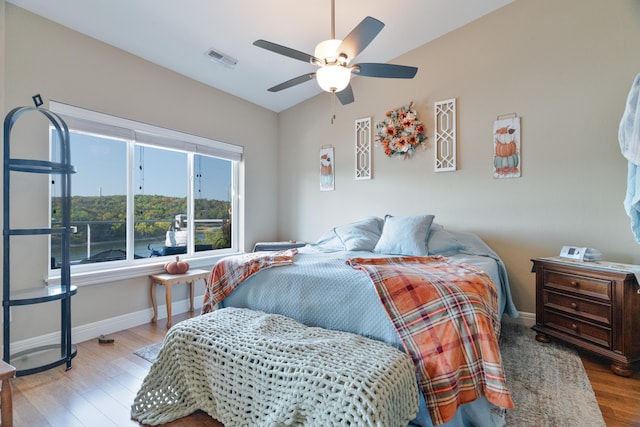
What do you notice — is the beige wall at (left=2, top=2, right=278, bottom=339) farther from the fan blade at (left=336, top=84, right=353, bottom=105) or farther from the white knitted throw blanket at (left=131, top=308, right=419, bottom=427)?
the fan blade at (left=336, top=84, right=353, bottom=105)

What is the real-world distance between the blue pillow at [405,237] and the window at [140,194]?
2213mm

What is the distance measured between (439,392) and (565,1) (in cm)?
352

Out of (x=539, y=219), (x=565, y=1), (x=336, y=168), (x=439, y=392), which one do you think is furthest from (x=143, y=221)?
(x=565, y=1)

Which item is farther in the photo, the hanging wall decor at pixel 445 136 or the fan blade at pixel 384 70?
the hanging wall decor at pixel 445 136

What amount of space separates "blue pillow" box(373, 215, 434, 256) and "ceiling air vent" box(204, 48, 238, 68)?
243 cm

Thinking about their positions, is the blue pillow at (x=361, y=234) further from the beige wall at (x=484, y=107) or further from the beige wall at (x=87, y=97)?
the beige wall at (x=87, y=97)

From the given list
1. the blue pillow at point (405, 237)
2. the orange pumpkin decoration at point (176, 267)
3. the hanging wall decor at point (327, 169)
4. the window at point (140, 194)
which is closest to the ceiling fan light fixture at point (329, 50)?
the blue pillow at point (405, 237)

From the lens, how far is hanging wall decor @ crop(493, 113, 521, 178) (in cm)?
311

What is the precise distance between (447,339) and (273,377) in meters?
0.84

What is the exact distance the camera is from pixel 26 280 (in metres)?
2.48

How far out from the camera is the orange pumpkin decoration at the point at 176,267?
3.28m

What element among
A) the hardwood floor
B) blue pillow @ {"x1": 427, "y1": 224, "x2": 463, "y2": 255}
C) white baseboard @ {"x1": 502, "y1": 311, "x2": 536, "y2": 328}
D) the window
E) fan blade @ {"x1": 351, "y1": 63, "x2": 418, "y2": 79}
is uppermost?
fan blade @ {"x1": 351, "y1": 63, "x2": 418, "y2": 79}

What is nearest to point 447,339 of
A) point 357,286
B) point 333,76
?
point 357,286

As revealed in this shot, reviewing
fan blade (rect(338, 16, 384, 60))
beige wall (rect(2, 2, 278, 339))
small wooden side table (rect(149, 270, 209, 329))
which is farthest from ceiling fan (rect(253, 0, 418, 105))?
small wooden side table (rect(149, 270, 209, 329))
